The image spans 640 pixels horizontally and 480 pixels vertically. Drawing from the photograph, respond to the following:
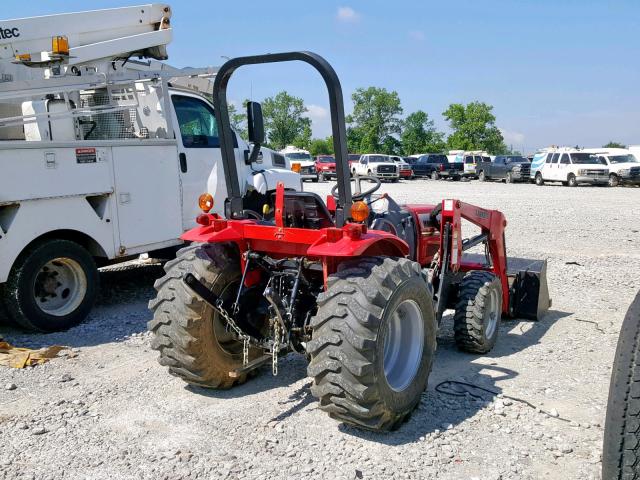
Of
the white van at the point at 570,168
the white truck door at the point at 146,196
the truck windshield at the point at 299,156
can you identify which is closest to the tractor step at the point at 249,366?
the white truck door at the point at 146,196

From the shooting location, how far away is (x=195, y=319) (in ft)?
13.9

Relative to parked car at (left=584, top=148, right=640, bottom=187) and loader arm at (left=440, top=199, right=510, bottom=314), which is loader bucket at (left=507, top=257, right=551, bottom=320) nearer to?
loader arm at (left=440, top=199, right=510, bottom=314)

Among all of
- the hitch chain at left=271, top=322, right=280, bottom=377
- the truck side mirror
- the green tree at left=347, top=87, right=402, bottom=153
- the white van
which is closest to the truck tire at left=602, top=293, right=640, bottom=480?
the hitch chain at left=271, top=322, right=280, bottom=377

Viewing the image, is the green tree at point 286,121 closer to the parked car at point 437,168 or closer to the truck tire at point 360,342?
the parked car at point 437,168

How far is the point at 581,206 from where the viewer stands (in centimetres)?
1939

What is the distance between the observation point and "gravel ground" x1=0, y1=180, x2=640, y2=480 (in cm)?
355

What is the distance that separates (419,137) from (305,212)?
284 feet

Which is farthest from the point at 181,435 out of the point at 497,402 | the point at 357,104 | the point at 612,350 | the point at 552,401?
the point at 357,104

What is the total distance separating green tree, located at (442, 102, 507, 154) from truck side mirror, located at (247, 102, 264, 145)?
263ft

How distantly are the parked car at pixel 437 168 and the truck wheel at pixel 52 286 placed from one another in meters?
36.8

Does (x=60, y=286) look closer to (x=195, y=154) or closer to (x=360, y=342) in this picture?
(x=195, y=154)

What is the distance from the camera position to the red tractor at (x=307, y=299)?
3656 mm

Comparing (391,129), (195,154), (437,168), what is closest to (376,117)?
(391,129)

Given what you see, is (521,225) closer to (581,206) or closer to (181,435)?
(581,206)
